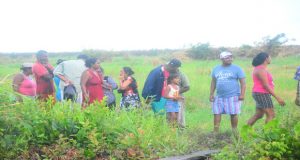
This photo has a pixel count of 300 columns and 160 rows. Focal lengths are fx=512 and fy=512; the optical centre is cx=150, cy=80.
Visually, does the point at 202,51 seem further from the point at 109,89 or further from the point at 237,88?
the point at 237,88

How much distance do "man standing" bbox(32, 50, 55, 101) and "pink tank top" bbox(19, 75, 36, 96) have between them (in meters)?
0.22

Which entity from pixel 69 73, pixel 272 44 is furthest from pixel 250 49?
pixel 69 73

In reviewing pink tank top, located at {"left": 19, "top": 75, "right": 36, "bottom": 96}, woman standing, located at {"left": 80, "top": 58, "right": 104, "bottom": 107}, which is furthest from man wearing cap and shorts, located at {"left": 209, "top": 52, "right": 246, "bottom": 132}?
pink tank top, located at {"left": 19, "top": 75, "right": 36, "bottom": 96}

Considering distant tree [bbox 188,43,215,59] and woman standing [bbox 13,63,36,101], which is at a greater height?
woman standing [bbox 13,63,36,101]

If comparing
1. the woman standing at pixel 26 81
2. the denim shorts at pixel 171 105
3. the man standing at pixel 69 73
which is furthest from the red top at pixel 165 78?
the woman standing at pixel 26 81

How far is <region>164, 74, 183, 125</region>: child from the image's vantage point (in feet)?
26.8

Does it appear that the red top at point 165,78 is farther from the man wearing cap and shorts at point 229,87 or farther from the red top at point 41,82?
the red top at point 41,82

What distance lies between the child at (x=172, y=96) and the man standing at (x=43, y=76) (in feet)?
7.74

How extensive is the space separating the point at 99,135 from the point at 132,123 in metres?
0.52

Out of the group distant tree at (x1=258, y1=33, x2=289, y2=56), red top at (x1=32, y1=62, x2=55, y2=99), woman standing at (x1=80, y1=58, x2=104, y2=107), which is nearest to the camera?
woman standing at (x1=80, y1=58, x2=104, y2=107)

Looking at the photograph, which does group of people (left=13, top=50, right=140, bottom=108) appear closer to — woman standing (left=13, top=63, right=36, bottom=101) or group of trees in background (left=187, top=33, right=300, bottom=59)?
woman standing (left=13, top=63, right=36, bottom=101)

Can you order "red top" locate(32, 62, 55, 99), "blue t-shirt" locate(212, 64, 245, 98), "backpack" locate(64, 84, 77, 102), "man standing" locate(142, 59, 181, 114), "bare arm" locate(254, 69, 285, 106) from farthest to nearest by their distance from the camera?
"backpack" locate(64, 84, 77, 102), "red top" locate(32, 62, 55, 99), "blue t-shirt" locate(212, 64, 245, 98), "man standing" locate(142, 59, 181, 114), "bare arm" locate(254, 69, 285, 106)

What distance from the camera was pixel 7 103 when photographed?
5.24 metres

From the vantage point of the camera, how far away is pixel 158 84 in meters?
8.12
